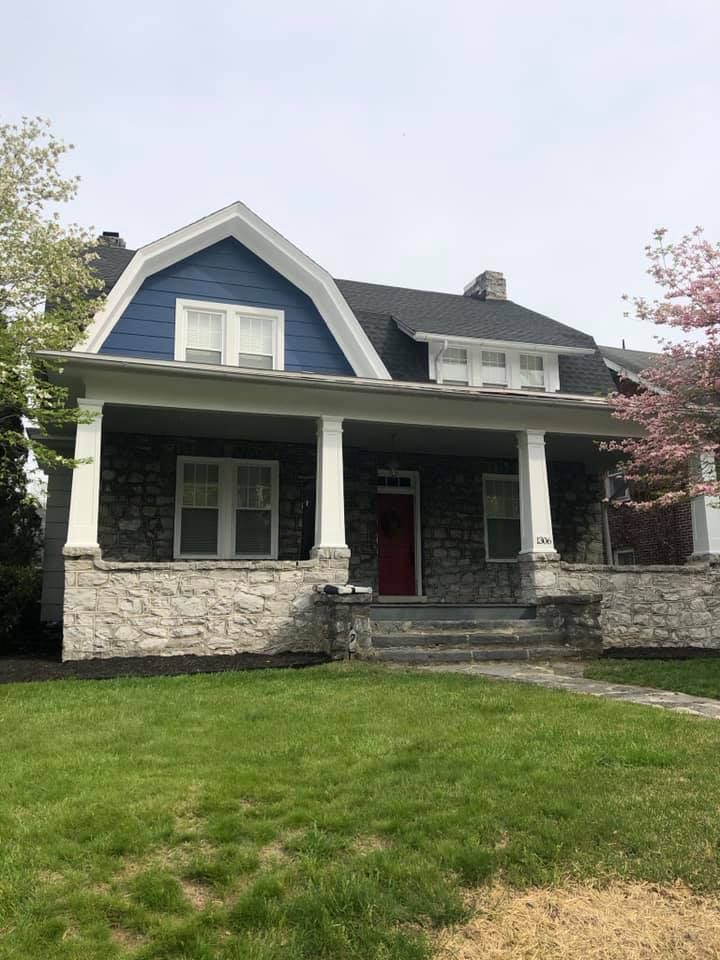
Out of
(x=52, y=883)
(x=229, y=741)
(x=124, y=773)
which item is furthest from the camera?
(x=229, y=741)

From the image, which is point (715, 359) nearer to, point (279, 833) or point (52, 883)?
point (279, 833)

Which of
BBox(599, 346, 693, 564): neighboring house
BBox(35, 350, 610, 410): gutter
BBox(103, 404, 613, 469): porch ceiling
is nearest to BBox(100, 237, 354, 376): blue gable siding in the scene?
BBox(103, 404, 613, 469): porch ceiling

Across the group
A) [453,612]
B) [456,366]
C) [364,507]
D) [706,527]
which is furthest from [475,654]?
[456,366]

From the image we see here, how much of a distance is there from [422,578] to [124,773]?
30.9ft

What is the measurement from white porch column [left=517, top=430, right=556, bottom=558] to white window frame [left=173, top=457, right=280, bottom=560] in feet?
13.1

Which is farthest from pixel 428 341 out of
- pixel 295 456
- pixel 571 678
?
pixel 571 678

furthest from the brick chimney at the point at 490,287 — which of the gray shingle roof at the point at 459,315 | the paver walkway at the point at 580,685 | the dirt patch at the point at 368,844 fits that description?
the dirt patch at the point at 368,844

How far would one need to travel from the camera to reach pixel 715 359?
8.89 m

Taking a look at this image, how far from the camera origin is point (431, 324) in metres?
13.6

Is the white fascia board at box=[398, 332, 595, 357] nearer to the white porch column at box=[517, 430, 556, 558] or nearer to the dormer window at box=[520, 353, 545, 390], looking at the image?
the dormer window at box=[520, 353, 545, 390]

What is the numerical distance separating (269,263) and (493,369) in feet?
14.1

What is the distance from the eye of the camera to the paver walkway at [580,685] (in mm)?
6195

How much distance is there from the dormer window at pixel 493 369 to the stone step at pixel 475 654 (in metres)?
5.30

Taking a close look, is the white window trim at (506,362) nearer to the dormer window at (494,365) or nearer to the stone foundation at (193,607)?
the dormer window at (494,365)
